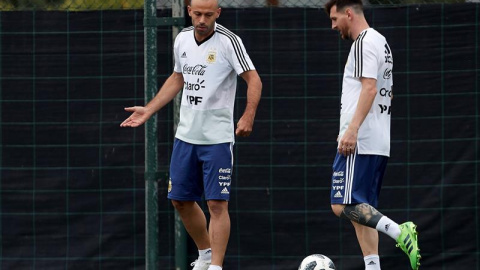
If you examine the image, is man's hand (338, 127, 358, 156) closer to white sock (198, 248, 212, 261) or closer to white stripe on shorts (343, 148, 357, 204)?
white stripe on shorts (343, 148, 357, 204)

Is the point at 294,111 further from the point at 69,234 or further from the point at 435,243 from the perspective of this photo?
the point at 69,234

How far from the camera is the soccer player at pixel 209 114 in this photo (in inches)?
303

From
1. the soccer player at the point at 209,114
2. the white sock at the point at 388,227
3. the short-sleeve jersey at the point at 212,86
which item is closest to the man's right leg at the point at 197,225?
the soccer player at the point at 209,114

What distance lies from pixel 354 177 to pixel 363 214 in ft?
0.88

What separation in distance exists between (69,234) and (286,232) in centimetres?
194

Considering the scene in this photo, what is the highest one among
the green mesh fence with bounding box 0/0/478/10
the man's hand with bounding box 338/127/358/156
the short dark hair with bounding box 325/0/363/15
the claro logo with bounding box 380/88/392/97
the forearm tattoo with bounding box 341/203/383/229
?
the green mesh fence with bounding box 0/0/478/10

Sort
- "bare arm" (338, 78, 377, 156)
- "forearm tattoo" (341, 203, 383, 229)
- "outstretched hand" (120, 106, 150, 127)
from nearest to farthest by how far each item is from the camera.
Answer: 1. "bare arm" (338, 78, 377, 156)
2. "forearm tattoo" (341, 203, 383, 229)
3. "outstretched hand" (120, 106, 150, 127)

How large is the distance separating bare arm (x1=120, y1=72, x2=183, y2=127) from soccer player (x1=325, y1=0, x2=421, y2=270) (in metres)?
1.34

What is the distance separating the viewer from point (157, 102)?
318 inches

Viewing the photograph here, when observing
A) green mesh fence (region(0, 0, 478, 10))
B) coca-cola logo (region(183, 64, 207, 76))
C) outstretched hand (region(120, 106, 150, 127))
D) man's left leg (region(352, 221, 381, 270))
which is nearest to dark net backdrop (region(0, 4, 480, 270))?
green mesh fence (region(0, 0, 478, 10))

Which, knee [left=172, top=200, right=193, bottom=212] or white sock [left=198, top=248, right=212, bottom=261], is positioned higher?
knee [left=172, top=200, right=193, bottom=212]

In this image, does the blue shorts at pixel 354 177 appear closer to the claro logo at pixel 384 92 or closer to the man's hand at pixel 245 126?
the claro logo at pixel 384 92

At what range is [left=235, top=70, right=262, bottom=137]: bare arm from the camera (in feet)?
24.5

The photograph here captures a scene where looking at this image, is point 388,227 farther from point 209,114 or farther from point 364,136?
point 209,114
